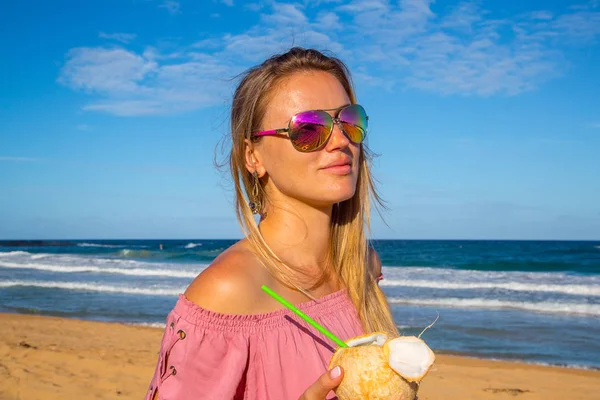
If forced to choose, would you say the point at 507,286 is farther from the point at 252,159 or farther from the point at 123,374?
the point at 252,159

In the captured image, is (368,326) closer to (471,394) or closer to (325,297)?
(325,297)

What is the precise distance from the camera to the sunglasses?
2.07m

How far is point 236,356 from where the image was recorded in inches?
66.4

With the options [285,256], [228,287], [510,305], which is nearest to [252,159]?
[285,256]

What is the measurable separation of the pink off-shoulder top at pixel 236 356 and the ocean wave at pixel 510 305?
12339 mm

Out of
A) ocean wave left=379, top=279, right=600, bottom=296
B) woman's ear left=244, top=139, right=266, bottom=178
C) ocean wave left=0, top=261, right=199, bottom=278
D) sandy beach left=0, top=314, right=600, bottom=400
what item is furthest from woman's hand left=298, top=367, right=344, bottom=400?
ocean wave left=0, top=261, right=199, bottom=278

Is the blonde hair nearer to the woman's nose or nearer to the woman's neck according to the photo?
the woman's neck

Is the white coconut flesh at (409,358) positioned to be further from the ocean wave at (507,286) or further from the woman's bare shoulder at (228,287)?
the ocean wave at (507,286)

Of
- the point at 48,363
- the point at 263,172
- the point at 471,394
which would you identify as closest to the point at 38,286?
the point at 48,363

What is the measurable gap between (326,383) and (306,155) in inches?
36.6

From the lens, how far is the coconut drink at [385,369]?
1.45m

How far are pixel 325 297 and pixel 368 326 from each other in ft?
0.72

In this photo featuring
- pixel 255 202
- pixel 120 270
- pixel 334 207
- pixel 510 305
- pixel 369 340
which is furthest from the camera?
pixel 120 270

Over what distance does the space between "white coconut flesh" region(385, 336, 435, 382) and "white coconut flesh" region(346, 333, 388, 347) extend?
93mm
